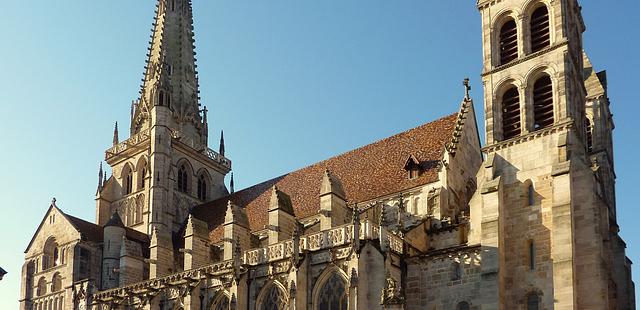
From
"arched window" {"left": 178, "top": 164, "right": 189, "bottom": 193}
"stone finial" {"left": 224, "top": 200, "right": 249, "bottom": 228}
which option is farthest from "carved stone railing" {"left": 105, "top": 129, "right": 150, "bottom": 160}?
"stone finial" {"left": 224, "top": 200, "right": 249, "bottom": 228}

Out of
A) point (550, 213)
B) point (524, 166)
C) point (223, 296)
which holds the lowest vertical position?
point (223, 296)

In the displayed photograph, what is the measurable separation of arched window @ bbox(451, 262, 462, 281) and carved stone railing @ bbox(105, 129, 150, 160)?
2445 centimetres

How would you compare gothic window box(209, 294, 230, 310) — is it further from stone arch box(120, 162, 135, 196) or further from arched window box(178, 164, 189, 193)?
stone arch box(120, 162, 135, 196)

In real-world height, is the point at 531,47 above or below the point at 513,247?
above

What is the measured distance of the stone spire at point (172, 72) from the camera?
156 ft

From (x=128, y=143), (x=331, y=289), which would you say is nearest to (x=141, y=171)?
(x=128, y=143)

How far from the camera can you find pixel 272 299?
28875 mm

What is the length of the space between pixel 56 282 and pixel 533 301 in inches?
1004

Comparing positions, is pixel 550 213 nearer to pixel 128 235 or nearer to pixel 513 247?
pixel 513 247

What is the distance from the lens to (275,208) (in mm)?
32000

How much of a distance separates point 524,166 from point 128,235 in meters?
21.8

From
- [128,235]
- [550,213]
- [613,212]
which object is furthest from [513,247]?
[128,235]

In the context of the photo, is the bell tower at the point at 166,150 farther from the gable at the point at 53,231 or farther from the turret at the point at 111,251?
A: the gable at the point at 53,231

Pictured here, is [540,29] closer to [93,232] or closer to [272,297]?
[272,297]
